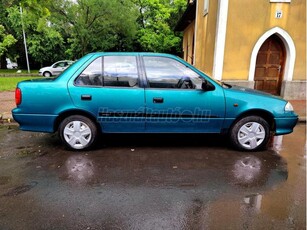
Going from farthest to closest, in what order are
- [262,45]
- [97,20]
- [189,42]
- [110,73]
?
1. [97,20]
2. [189,42]
3. [262,45]
4. [110,73]

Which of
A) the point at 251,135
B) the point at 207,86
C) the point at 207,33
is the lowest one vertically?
the point at 251,135

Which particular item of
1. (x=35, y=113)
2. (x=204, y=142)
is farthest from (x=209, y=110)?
(x=35, y=113)

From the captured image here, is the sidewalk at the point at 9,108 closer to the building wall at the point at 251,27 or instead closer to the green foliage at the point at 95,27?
A: the building wall at the point at 251,27

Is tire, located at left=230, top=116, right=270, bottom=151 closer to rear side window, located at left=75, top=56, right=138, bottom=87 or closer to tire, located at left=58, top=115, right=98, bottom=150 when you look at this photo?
rear side window, located at left=75, top=56, right=138, bottom=87

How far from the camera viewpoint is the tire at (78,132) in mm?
4617

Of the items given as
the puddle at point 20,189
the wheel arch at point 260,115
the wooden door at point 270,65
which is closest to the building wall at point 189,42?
the wooden door at point 270,65

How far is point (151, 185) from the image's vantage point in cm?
357

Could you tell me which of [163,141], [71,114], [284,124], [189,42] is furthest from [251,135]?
[189,42]

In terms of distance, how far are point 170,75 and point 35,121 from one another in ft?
7.99

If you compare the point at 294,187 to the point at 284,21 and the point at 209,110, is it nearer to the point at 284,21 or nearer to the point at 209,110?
the point at 209,110

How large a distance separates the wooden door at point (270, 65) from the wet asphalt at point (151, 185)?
5863 millimetres

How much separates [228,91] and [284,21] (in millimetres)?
6956

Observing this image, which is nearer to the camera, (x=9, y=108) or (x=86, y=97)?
(x=86, y=97)

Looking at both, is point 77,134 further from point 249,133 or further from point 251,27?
point 251,27
